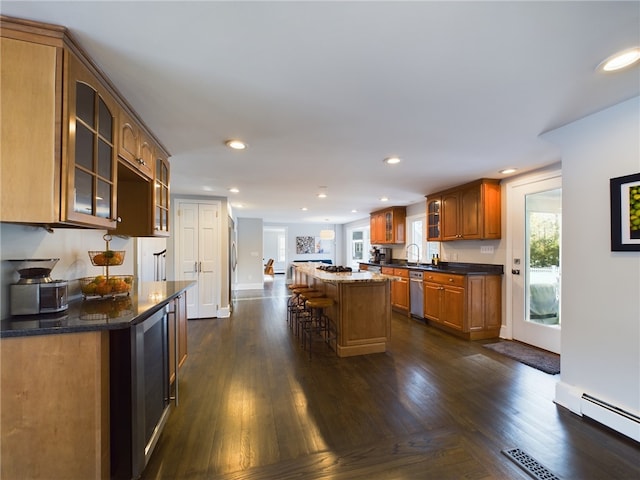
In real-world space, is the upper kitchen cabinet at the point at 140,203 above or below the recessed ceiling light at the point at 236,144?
below

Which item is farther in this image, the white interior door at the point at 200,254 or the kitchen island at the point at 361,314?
the white interior door at the point at 200,254

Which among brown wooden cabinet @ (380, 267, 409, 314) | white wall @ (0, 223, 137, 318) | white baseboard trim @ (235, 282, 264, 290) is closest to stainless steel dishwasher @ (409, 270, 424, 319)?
brown wooden cabinet @ (380, 267, 409, 314)

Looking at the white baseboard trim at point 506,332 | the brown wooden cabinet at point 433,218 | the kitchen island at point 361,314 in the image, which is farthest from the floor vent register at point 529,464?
the brown wooden cabinet at point 433,218

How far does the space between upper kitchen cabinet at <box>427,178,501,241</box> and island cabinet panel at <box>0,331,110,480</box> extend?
429 cm

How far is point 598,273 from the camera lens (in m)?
2.07

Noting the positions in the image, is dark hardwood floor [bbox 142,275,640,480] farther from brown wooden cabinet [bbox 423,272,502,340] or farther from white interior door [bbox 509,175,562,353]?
white interior door [bbox 509,175,562,353]

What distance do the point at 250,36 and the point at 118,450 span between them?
218 cm

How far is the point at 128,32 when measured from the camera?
1.22m

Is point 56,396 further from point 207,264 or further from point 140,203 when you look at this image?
point 207,264

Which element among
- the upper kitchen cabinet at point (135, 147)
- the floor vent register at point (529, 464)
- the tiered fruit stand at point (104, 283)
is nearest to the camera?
the floor vent register at point (529, 464)

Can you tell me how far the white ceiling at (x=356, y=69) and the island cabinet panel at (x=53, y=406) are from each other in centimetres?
139

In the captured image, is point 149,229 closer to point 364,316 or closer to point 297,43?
point 297,43

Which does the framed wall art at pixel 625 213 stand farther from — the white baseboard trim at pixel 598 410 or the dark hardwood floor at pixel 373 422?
the dark hardwood floor at pixel 373 422

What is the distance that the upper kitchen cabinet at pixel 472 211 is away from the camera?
153 inches
